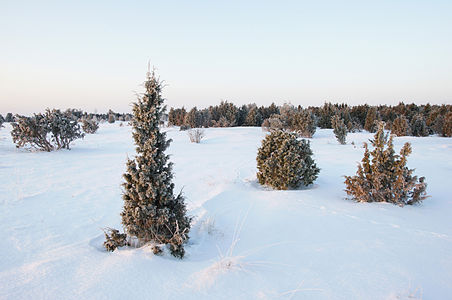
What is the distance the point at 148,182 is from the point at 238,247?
1445mm

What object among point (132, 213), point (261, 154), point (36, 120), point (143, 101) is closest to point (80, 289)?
point (132, 213)

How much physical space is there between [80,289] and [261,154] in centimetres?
509

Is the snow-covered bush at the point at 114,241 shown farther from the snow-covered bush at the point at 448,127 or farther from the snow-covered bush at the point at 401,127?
the snow-covered bush at the point at 448,127

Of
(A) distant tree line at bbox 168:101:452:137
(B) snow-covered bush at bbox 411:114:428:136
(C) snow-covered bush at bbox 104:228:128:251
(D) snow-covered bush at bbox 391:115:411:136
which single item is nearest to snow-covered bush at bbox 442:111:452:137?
(A) distant tree line at bbox 168:101:452:137

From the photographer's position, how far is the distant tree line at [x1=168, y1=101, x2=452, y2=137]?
20219 mm

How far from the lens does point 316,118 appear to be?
22.0 meters

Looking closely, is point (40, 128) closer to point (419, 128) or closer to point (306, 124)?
point (306, 124)

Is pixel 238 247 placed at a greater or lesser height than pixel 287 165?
lesser

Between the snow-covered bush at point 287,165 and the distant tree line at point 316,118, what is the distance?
514 inches

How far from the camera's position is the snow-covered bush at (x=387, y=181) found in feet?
15.3

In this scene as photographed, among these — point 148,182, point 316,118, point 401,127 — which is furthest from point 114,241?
point 401,127

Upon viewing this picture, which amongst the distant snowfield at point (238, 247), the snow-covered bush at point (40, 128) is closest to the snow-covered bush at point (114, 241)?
the distant snowfield at point (238, 247)

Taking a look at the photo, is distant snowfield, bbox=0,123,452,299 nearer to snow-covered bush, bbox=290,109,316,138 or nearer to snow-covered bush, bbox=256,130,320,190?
snow-covered bush, bbox=256,130,320,190

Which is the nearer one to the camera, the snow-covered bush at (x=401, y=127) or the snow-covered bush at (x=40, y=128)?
the snow-covered bush at (x=40, y=128)
